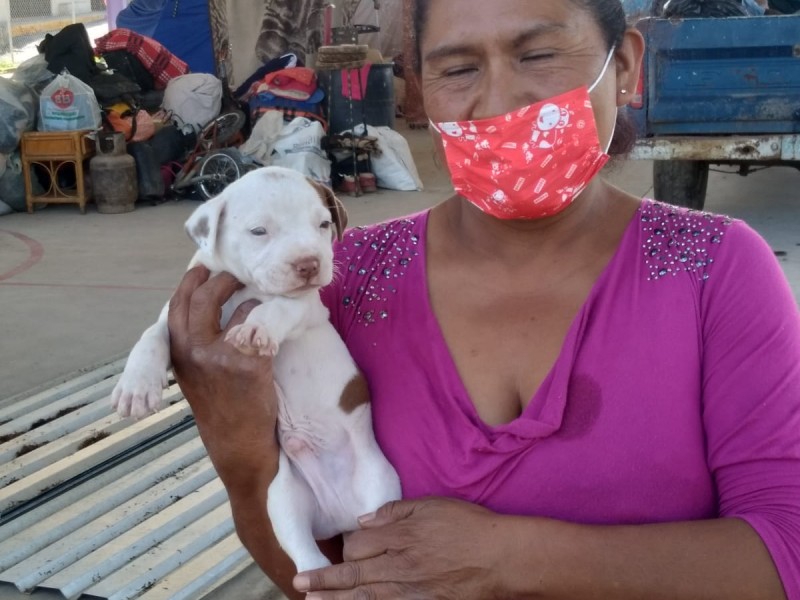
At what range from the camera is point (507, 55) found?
5.11ft

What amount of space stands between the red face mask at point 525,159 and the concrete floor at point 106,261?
3613 mm

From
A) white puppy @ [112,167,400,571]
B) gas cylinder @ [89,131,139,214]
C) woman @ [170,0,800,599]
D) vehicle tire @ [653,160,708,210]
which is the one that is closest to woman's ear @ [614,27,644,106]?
woman @ [170,0,800,599]

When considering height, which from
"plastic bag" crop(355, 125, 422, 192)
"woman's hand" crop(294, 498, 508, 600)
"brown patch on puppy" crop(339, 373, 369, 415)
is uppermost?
"brown patch on puppy" crop(339, 373, 369, 415)

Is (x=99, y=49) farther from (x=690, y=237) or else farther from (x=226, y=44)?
(x=690, y=237)

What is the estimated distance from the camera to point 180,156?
968 centimetres

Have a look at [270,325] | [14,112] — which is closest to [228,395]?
[270,325]

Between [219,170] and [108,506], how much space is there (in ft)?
18.7

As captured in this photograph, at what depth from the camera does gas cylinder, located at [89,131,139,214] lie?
8711mm

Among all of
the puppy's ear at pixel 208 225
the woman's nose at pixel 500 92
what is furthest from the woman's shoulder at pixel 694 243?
the puppy's ear at pixel 208 225

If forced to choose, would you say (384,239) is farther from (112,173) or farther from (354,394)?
(112,173)

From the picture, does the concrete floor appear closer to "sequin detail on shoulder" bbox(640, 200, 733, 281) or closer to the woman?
the woman

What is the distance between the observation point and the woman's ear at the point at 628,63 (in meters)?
1.70

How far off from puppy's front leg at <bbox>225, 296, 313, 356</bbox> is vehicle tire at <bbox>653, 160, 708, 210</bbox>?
5960 mm

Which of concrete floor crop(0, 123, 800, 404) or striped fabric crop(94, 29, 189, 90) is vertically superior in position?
striped fabric crop(94, 29, 189, 90)
